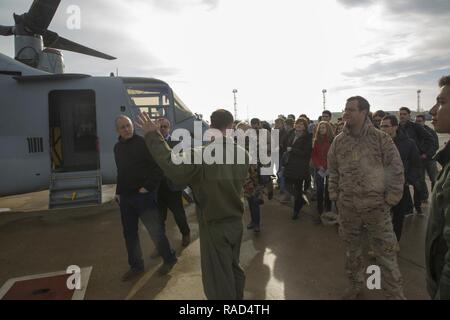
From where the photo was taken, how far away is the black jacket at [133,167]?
11.4ft

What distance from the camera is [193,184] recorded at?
7.53ft

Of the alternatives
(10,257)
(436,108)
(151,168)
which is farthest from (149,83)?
(436,108)

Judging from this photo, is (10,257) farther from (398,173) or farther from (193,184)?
(398,173)

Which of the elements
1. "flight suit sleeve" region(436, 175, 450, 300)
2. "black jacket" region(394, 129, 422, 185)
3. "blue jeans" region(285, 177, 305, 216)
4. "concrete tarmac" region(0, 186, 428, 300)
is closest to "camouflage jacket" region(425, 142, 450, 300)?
"flight suit sleeve" region(436, 175, 450, 300)

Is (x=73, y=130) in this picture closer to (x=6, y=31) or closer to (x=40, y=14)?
(x=40, y=14)

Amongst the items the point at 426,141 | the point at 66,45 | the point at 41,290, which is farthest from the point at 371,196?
the point at 66,45

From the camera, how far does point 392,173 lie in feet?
9.30

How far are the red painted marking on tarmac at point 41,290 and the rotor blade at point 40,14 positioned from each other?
6.63 meters

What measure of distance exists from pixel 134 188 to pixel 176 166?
156 cm

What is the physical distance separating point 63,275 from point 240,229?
9.00ft

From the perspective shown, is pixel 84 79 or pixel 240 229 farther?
pixel 84 79

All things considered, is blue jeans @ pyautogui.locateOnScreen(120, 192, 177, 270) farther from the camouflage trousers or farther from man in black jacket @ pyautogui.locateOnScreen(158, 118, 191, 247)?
the camouflage trousers

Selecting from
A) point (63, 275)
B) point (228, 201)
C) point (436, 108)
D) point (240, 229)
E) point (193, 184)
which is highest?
point (436, 108)

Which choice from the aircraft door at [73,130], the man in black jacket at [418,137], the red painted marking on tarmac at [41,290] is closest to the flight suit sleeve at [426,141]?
the man in black jacket at [418,137]
